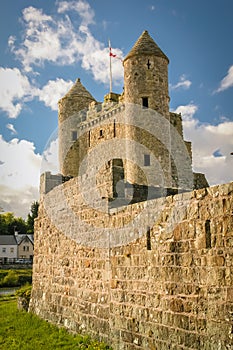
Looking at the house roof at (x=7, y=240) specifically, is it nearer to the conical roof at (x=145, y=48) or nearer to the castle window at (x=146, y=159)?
the castle window at (x=146, y=159)

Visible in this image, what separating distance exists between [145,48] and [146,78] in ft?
6.45

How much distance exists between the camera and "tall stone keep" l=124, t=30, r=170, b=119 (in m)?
25.6

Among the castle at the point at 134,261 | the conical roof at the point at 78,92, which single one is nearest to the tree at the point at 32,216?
the conical roof at the point at 78,92

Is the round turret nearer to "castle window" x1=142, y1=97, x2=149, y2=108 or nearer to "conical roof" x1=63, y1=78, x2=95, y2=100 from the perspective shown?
"conical roof" x1=63, y1=78, x2=95, y2=100

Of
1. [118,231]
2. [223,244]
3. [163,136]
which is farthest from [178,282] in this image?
[163,136]

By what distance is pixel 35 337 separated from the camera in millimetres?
9133

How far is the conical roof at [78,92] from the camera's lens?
3317 centimetres

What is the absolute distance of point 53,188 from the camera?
459 inches

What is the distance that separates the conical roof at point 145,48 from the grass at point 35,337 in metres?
18.7

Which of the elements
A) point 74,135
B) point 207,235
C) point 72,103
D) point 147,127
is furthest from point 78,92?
point 207,235

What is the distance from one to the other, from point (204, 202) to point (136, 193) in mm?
2842

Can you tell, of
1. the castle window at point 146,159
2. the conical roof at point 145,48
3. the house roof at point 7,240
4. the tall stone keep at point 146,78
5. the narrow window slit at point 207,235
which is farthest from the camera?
the house roof at point 7,240

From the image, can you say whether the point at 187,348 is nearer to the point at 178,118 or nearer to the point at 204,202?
the point at 204,202

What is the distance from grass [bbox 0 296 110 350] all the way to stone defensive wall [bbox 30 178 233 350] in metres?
0.22
